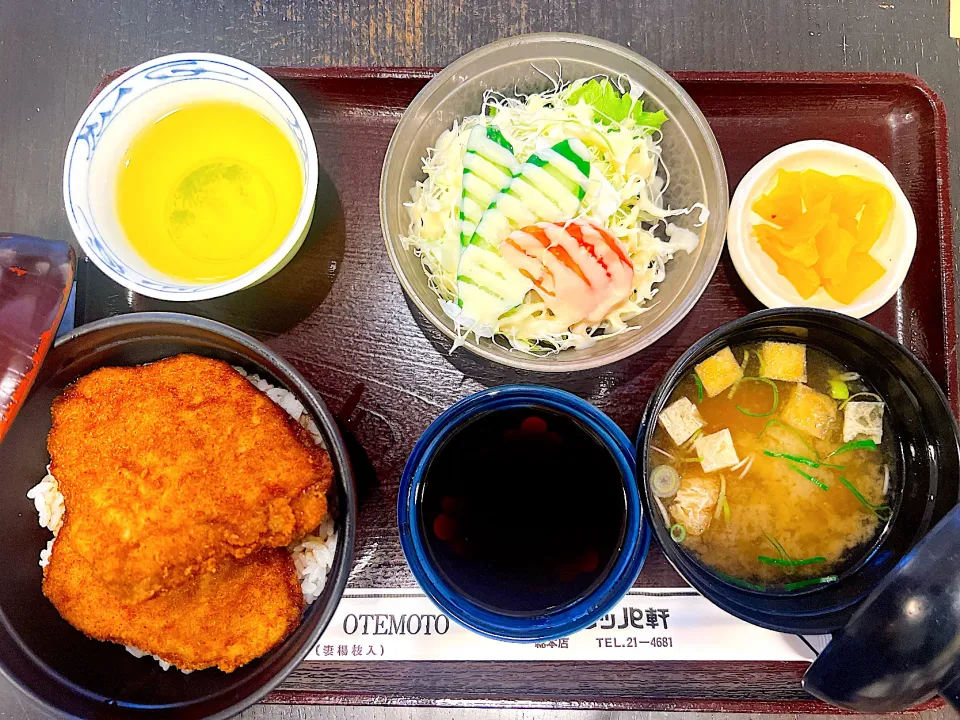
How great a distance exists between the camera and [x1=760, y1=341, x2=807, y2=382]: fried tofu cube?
1403mm

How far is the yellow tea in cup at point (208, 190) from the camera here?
4.71ft

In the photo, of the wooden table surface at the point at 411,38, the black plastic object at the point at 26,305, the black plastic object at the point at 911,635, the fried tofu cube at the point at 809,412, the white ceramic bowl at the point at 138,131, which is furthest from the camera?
the wooden table surface at the point at 411,38

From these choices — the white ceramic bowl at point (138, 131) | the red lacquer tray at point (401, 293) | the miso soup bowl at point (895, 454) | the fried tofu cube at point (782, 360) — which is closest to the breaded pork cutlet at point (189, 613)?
the red lacquer tray at point (401, 293)

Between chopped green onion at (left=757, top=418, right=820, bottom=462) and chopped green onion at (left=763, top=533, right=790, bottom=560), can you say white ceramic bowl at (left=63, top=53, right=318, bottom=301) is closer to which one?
chopped green onion at (left=757, top=418, right=820, bottom=462)

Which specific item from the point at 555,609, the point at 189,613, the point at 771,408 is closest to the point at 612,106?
the point at 771,408

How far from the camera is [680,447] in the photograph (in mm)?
1401

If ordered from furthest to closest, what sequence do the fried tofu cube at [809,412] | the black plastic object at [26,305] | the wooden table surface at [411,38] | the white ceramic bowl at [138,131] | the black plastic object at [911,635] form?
1. the wooden table surface at [411,38]
2. the fried tofu cube at [809,412]
3. the white ceramic bowl at [138,131]
4. the black plastic object at [26,305]
5. the black plastic object at [911,635]

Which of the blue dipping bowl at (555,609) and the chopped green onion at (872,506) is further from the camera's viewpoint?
the chopped green onion at (872,506)

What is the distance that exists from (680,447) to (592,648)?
46cm

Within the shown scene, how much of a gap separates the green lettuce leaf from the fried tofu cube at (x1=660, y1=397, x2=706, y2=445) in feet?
2.00

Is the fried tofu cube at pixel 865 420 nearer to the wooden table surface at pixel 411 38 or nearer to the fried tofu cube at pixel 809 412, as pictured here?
the fried tofu cube at pixel 809 412

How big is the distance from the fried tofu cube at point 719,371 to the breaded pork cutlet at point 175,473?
0.79 metres

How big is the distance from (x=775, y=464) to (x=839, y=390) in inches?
8.3

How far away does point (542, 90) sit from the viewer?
1.53 m
